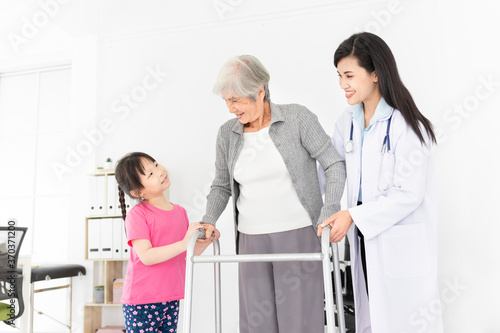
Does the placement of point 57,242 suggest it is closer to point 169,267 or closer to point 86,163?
point 86,163

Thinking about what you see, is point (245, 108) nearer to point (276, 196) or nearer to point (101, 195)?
point (276, 196)

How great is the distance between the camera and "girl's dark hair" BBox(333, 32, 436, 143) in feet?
4.93

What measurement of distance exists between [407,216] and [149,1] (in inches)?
127

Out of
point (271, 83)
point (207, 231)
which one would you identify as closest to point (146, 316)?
point (207, 231)

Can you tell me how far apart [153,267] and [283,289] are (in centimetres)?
64

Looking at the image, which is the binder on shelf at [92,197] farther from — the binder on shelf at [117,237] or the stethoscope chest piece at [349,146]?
the stethoscope chest piece at [349,146]

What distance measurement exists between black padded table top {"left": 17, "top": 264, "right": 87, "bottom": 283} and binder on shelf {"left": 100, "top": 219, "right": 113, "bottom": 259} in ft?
0.97

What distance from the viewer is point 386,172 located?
1463mm

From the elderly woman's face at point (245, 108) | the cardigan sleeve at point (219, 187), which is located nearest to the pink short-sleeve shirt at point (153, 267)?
the cardigan sleeve at point (219, 187)

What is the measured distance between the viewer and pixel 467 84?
310cm

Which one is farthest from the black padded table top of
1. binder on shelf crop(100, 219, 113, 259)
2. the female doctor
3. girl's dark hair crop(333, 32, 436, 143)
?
girl's dark hair crop(333, 32, 436, 143)

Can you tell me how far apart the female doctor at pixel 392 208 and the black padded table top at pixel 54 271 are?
2419mm

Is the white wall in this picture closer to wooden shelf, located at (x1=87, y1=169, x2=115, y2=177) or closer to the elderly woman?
wooden shelf, located at (x1=87, y1=169, x2=115, y2=177)

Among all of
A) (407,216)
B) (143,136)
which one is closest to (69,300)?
(143,136)
